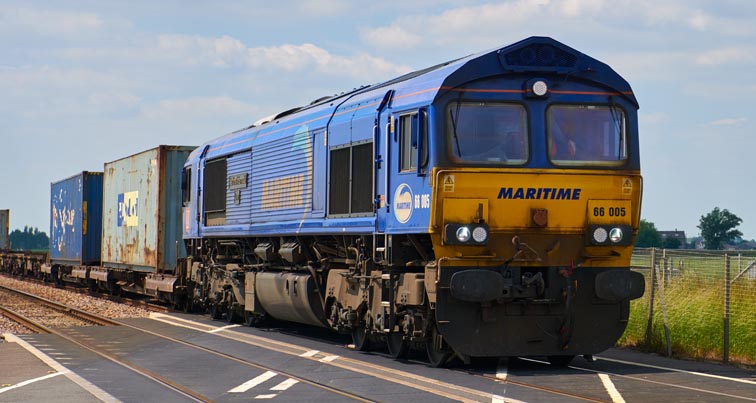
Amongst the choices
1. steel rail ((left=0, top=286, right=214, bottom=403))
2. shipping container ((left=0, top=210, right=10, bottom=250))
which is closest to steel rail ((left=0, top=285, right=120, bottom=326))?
steel rail ((left=0, top=286, right=214, bottom=403))

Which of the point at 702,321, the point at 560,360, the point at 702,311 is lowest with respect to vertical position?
the point at 560,360

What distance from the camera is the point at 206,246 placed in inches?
987

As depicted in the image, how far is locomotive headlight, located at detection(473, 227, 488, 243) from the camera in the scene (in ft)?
44.6

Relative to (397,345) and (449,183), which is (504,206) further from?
(397,345)

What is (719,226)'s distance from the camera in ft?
383

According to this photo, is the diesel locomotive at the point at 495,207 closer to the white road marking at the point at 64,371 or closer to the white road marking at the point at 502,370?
the white road marking at the point at 502,370

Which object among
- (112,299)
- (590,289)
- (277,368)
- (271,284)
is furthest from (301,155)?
(112,299)

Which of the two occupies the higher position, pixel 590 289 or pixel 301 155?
pixel 301 155

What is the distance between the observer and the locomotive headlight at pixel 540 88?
14.1 m

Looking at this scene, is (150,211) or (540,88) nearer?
(540,88)

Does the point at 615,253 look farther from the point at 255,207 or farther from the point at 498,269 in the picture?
the point at 255,207

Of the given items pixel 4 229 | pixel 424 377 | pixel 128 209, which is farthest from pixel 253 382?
pixel 4 229

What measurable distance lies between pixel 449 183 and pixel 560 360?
3106 millimetres

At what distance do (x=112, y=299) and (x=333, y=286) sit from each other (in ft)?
61.0
